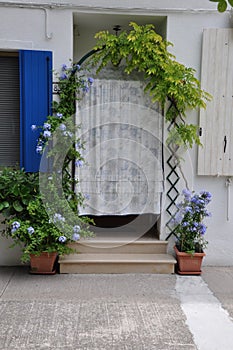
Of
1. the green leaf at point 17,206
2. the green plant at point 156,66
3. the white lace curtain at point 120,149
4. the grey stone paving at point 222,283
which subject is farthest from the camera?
the white lace curtain at point 120,149

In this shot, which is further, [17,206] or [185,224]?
[185,224]

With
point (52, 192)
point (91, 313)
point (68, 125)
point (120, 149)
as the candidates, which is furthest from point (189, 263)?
point (68, 125)

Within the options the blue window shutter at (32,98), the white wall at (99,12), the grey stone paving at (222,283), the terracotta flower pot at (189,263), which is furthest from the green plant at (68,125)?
the grey stone paving at (222,283)

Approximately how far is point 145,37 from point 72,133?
4.64ft

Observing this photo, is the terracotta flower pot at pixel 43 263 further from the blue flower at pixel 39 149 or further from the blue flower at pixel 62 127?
the blue flower at pixel 62 127

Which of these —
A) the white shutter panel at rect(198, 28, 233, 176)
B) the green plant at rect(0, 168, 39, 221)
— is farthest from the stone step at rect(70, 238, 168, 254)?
the white shutter panel at rect(198, 28, 233, 176)

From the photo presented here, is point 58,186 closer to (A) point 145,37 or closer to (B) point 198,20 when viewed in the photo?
(A) point 145,37

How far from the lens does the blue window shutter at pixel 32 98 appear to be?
441cm

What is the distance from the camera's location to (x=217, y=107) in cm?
464

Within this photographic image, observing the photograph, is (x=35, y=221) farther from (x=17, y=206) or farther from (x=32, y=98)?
(x=32, y=98)

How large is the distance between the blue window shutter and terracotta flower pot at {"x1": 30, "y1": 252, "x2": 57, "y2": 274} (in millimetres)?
1040

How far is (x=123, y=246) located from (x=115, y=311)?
1286 millimetres

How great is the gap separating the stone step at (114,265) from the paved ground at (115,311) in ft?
0.34

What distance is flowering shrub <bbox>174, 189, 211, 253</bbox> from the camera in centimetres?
447
